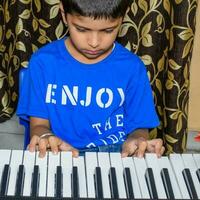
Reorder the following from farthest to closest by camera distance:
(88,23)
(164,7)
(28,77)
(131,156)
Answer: (164,7), (28,77), (88,23), (131,156)

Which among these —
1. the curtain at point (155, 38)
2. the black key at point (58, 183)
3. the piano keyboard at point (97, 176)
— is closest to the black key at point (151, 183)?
the piano keyboard at point (97, 176)

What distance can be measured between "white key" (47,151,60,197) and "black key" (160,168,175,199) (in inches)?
10.1

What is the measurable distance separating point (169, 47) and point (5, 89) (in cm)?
87

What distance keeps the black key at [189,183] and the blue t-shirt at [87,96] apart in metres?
0.45

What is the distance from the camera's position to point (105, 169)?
48.8 inches

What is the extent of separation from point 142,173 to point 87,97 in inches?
18.8

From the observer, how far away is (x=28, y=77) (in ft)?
5.50

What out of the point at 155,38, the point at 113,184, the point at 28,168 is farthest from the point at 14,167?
the point at 155,38

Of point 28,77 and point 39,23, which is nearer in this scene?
point 28,77

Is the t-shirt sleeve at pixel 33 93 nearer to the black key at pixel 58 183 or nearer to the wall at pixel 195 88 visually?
the black key at pixel 58 183

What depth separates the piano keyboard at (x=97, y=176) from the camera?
44.5 inches

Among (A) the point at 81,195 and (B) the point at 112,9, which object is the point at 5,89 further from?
(A) the point at 81,195

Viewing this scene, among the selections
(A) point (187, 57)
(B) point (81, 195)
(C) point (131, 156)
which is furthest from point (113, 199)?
(A) point (187, 57)

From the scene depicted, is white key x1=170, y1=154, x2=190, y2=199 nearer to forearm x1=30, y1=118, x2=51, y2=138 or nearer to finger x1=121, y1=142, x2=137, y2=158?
finger x1=121, y1=142, x2=137, y2=158
